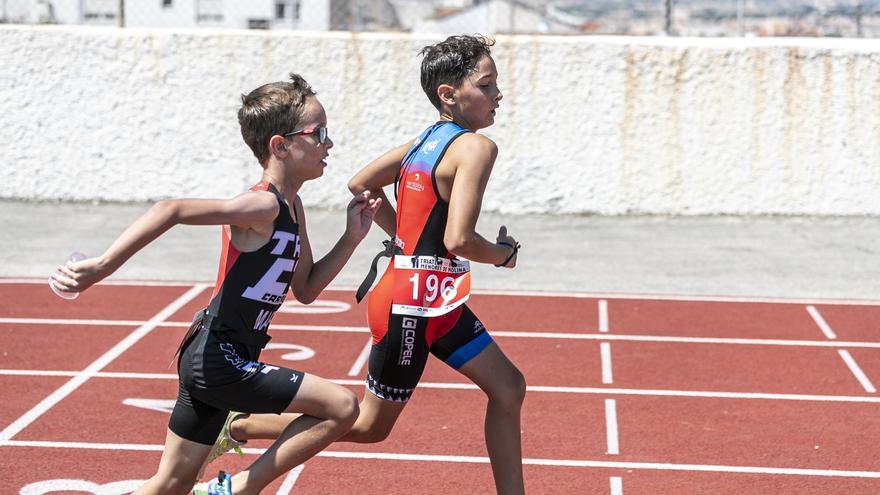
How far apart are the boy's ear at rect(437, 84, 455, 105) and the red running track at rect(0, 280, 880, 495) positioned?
5.88 ft

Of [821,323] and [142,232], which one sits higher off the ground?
[142,232]

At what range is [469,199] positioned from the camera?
4457 millimetres

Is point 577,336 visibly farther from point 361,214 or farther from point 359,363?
point 361,214

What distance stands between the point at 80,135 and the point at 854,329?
8.33m

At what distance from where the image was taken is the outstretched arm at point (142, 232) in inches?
143

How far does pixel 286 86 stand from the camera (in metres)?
4.30

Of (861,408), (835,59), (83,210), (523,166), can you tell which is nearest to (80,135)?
(83,210)

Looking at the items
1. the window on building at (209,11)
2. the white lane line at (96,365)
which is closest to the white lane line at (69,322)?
the white lane line at (96,365)

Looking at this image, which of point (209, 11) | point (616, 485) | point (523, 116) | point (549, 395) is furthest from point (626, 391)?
point (209, 11)

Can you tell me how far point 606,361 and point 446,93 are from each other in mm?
3316

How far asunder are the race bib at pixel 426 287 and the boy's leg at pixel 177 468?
0.97 m

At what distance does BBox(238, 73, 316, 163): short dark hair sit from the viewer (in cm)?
421

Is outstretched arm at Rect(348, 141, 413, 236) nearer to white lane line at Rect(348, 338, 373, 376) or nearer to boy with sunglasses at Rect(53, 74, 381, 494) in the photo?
boy with sunglasses at Rect(53, 74, 381, 494)

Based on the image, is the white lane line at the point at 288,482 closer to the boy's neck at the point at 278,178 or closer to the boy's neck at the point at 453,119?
the boy's neck at the point at 278,178
